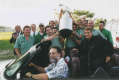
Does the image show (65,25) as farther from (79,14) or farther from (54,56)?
(79,14)

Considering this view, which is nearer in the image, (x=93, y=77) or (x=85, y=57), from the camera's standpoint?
(x=93, y=77)

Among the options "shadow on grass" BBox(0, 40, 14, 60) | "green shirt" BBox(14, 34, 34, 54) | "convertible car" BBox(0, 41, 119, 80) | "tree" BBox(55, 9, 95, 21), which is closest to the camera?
"convertible car" BBox(0, 41, 119, 80)

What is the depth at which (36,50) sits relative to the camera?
1.82m

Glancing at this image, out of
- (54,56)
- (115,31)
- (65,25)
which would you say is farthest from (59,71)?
(115,31)

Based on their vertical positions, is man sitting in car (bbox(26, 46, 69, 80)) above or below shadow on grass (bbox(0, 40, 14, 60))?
above

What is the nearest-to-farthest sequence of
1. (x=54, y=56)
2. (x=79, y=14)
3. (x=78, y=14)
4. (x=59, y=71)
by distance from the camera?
(x=59, y=71) → (x=54, y=56) → (x=78, y=14) → (x=79, y=14)

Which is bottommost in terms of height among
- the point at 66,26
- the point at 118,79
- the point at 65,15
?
the point at 118,79

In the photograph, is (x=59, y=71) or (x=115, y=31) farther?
(x=115, y=31)

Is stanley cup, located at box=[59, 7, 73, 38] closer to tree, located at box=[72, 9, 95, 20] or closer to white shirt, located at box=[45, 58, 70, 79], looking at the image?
white shirt, located at box=[45, 58, 70, 79]

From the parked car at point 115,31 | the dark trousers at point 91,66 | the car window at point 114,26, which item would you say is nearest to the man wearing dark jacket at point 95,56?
the dark trousers at point 91,66

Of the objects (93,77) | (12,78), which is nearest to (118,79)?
(93,77)

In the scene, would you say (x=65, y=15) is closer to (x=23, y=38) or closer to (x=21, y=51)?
(x=23, y=38)

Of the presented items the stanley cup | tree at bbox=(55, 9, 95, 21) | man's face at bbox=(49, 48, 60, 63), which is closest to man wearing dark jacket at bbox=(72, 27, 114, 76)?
man's face at bbox=(49, 48, 60, 63)

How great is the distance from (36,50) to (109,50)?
124 centimetres
